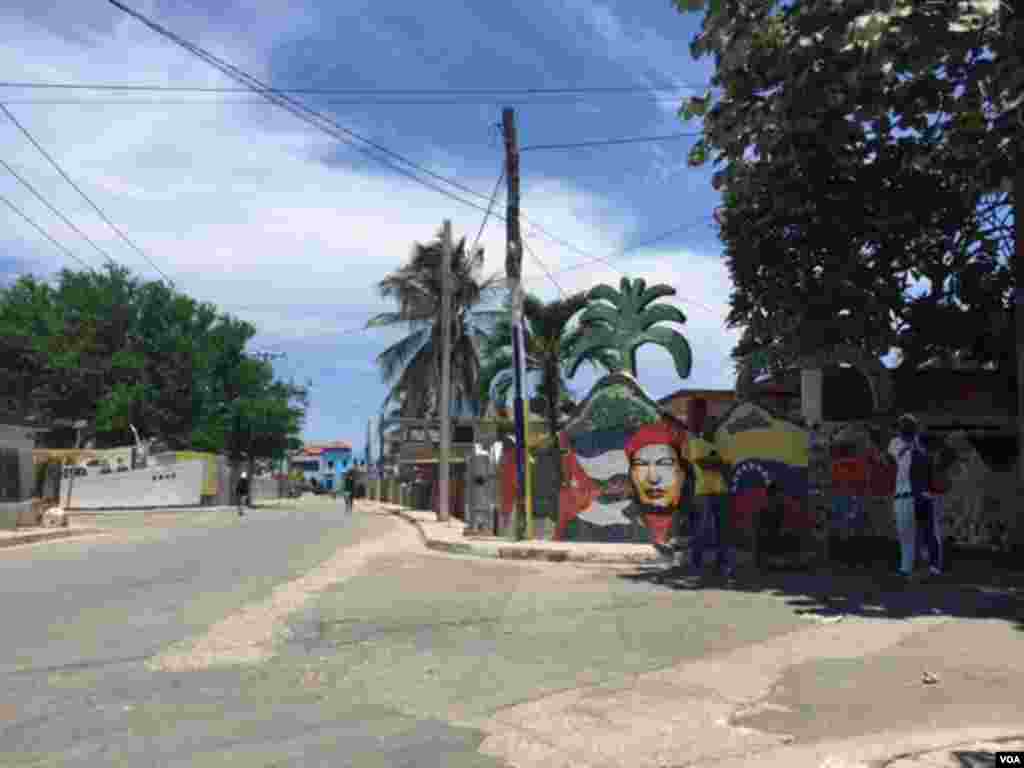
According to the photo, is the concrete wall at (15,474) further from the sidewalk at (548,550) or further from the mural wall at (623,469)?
the mural wall at (623,469)

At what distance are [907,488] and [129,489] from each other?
122ft

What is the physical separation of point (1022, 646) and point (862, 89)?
565cm

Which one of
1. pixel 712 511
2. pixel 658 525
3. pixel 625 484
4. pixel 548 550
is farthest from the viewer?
pixel 625 484

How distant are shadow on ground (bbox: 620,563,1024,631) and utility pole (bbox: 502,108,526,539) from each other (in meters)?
5.06

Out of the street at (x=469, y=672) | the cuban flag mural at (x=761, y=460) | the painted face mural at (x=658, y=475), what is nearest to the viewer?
the street at (x=469, y=672)

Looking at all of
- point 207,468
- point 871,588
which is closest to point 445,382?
point 871,588

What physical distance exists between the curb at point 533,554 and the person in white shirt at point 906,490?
14.2 feet

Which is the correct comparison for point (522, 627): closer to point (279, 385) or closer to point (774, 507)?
point (774, 507)

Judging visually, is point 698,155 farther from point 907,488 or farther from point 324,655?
point 324,655

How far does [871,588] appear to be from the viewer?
35.8ft

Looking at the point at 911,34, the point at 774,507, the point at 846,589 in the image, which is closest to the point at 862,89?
the point at 911,34

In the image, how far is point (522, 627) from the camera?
9086 millimetres

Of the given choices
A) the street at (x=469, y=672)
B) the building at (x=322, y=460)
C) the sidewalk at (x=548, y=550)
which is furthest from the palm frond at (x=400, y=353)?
the building at (x=322, y=460)

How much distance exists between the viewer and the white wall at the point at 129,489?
41.2 meters
